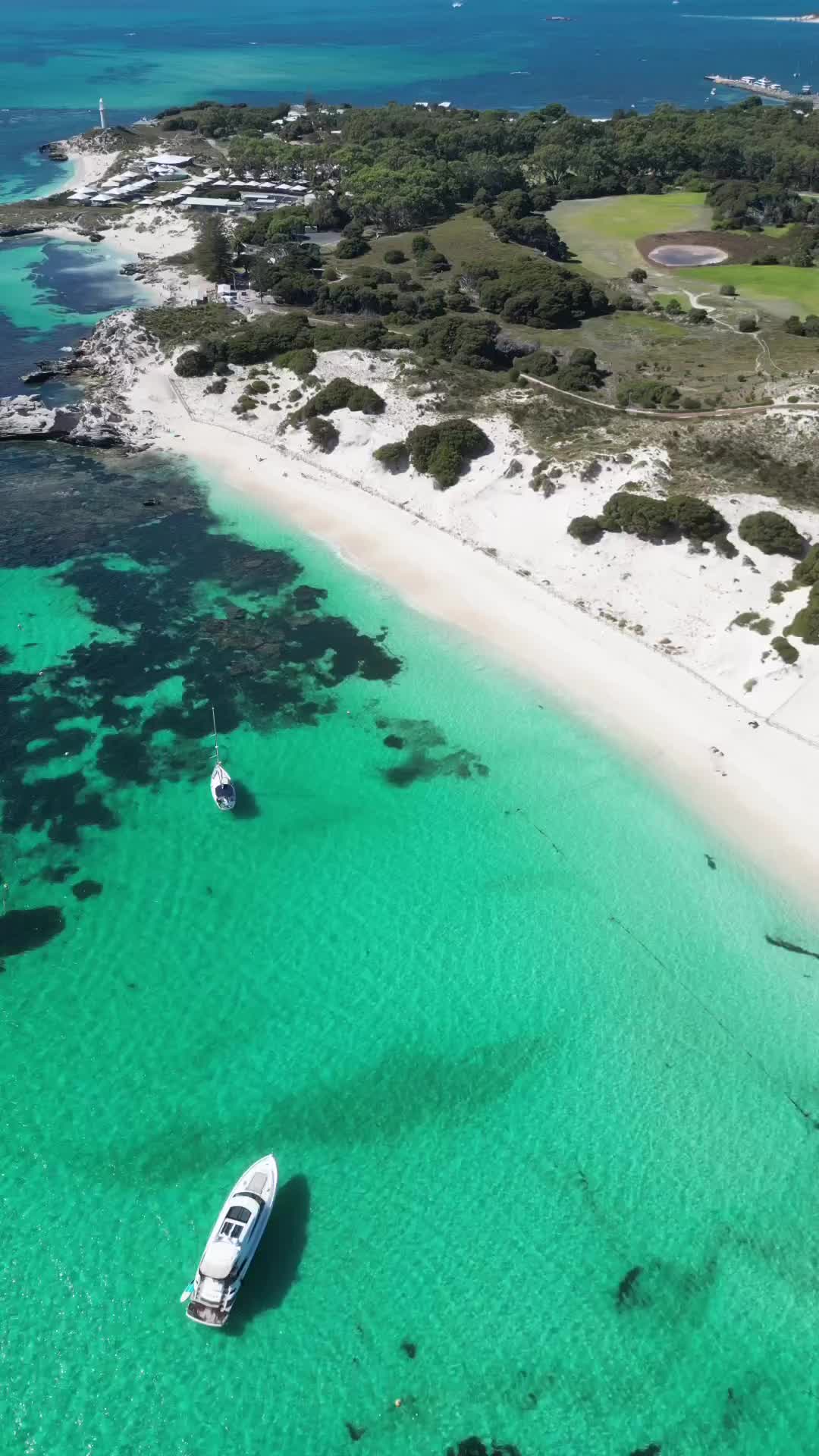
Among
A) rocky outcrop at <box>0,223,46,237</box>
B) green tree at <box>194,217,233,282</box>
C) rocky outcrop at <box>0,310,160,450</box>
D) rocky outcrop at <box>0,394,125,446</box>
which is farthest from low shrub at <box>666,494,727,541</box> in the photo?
rocky outcrop at <box>0,223,46,237</box>

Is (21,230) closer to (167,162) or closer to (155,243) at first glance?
(155,243)

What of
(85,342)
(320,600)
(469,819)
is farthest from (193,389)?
(469,819)

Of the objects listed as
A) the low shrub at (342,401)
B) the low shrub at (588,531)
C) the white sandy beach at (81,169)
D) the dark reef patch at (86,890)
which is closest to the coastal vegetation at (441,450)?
the low shrub at (342,401)

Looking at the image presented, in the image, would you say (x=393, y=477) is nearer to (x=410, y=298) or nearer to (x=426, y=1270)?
(x=410, y=298)

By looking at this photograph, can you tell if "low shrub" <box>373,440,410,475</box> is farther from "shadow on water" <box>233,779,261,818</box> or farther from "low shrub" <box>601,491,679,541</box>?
"shadow on water" <box>233,779,261,818</box>

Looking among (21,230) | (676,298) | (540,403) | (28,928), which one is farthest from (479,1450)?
(21,230)
